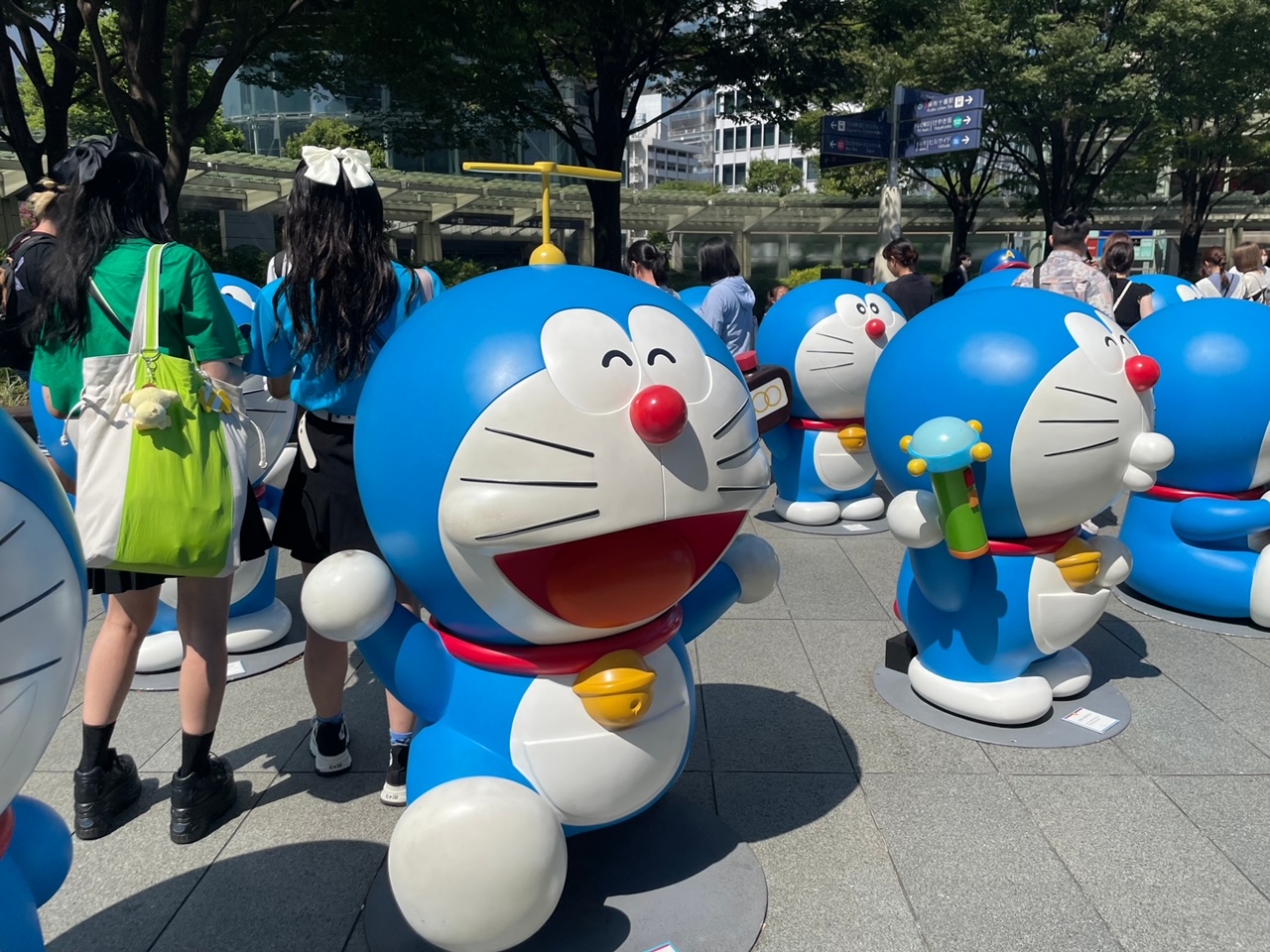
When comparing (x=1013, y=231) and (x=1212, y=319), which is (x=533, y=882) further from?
(x=1013, y=231)

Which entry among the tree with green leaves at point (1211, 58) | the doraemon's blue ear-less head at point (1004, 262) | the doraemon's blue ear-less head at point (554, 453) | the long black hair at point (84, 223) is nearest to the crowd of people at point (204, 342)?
the long black hair at point (84, 223)

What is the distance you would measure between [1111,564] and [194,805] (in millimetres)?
3144

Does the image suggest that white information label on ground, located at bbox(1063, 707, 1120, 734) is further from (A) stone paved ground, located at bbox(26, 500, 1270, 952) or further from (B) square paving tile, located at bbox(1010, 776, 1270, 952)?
(B) square paving tile, located at bbox(1010, 776, 1270, 952)

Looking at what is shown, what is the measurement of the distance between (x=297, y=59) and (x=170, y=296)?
39.2 feet

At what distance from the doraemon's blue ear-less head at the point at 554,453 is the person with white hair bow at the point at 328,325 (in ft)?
1.51

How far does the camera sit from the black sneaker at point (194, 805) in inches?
108

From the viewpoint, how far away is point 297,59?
41.9 ft

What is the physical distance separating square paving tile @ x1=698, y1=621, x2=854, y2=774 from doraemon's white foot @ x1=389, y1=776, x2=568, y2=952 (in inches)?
48.8

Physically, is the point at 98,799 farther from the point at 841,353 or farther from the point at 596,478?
the point at 841,353

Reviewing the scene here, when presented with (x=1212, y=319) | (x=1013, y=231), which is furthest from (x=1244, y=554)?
(x=1013, y=231)

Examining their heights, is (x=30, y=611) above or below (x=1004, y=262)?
below

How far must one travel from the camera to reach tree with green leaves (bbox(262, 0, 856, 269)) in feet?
37.5

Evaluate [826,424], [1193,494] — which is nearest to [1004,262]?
[826,424]

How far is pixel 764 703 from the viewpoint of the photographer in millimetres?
3643
